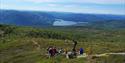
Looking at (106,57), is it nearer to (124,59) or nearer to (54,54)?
(124,59)

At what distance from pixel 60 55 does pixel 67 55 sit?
13.7ft

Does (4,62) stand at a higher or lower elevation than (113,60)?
lower

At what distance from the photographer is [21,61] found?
86.8 meters

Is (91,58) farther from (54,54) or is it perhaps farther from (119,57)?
(54,54)

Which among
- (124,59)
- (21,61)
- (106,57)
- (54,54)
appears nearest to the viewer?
(124,59)

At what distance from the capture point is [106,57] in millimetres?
54469

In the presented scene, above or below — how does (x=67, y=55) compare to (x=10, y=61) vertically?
above

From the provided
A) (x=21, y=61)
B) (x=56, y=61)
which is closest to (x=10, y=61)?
(x=21, y=61)

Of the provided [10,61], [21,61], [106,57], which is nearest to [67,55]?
[106,57]

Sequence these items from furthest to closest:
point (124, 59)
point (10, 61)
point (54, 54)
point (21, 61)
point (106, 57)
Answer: point (10, 61) < point (21, 61) < point (54, 54) < point (106, 57) < point (124, 59)

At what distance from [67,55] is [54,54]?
320 cm

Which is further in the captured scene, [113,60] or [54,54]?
[54,54]

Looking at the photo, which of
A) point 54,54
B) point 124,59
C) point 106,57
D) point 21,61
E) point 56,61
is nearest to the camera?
point 124,59

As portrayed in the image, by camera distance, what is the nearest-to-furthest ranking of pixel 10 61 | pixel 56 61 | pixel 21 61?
pixel 56 61, pixel 21 61, pixel 10 61
